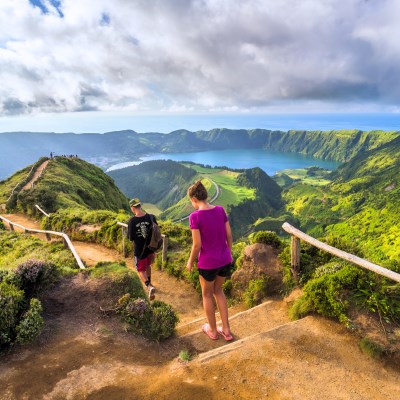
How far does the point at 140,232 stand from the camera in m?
8.94

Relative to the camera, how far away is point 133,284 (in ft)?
25.3

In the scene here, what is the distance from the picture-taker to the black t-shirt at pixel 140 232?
8.87m

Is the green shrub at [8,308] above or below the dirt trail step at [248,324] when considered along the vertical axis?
above

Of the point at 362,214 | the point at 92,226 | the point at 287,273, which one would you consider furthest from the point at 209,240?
the point at 362,214

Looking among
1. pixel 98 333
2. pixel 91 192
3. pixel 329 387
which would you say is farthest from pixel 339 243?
pixel 91 192

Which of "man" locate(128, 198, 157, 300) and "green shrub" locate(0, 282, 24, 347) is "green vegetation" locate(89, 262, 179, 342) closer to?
"man" locate(128, 198, 157, 300)

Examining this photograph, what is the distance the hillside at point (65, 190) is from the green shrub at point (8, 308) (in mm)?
27377

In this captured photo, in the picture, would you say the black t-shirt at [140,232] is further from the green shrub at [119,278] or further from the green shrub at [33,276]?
the green shrub at [33,276]

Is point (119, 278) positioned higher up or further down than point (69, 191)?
higher up

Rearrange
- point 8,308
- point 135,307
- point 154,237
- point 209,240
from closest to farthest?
point 209,240
point 8,308
point 135,307
point 154,237

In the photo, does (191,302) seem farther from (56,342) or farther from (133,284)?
(56,342)

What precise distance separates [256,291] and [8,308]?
20.1 ft

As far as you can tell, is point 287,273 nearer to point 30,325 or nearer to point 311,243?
point 311,243

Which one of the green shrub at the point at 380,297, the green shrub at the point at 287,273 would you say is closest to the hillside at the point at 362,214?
the green shrub at the point at 287,273
